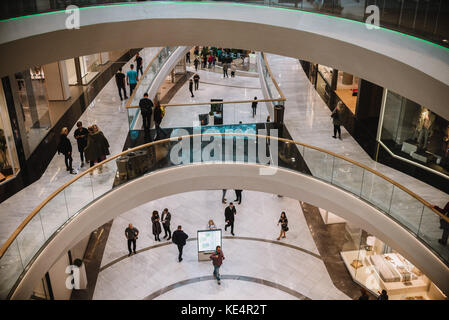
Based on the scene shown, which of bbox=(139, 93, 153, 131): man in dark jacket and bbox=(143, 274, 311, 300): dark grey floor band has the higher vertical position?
bbox=(139, 93, 153, 131): man in dark jacket

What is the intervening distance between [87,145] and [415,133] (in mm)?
8620

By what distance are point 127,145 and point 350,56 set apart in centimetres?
667

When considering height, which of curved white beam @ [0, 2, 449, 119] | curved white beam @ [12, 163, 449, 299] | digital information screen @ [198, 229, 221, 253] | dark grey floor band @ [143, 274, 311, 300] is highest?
curved white beam @ [0, 2, 449, 119]

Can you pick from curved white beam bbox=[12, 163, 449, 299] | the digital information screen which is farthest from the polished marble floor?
curved white beam bbox=[12, 163, 449, 299]

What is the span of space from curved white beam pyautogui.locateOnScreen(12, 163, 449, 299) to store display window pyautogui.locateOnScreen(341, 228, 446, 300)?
2.59m

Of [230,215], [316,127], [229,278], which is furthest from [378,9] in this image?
[229,278]

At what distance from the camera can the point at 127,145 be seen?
39.5ft

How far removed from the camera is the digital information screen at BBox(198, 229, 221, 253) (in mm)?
12820

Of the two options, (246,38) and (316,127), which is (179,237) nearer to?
(316,127)

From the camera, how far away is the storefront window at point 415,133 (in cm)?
1026

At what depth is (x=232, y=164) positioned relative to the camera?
38.5ft

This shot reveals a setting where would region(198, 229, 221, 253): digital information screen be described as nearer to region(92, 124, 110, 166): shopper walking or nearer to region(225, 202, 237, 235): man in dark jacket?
region(225, 202, 237, 235): man in dark jacket

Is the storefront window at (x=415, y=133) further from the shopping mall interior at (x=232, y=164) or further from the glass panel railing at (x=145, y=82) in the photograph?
the glass panel railing at (x=145, y=82)
